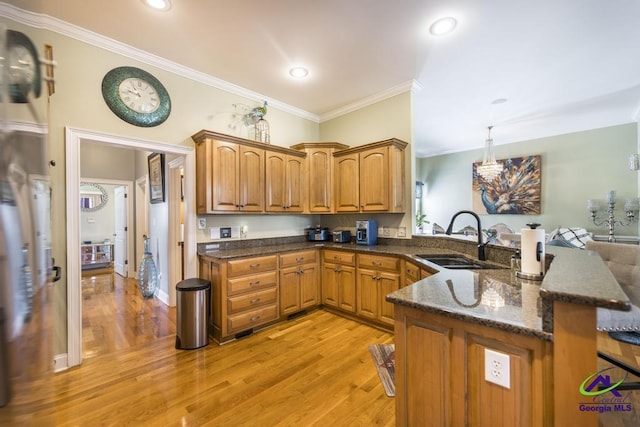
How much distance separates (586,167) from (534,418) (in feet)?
20.1

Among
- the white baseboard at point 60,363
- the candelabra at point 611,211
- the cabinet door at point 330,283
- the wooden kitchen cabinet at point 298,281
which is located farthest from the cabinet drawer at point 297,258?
the candelabra at point 611,211

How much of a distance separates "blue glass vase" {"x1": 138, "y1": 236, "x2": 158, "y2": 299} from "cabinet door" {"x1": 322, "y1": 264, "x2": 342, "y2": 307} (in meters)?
2.71

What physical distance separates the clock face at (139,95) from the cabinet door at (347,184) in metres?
2.22

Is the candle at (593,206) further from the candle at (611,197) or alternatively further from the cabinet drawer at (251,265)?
the cabinet drawer at (251,265)

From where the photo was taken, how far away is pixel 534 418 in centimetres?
78

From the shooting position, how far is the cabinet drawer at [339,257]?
10.1ft

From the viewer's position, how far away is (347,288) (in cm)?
311

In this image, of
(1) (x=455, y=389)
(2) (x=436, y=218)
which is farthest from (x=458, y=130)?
(1) (x=455, y=389)

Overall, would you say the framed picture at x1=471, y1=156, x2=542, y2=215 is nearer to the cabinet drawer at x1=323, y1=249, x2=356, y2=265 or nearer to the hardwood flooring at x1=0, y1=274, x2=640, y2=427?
the hardwood flooring at x1=0, y1=274, x2=640, y2=427

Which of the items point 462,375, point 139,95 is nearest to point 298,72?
point 139,95

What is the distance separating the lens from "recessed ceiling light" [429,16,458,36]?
2.09 metres

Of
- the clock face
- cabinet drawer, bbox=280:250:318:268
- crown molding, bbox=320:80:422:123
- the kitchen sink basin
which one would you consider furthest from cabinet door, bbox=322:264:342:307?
the clock face

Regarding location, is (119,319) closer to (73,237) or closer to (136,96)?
(73,237)

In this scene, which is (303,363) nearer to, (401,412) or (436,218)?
(401,412)
